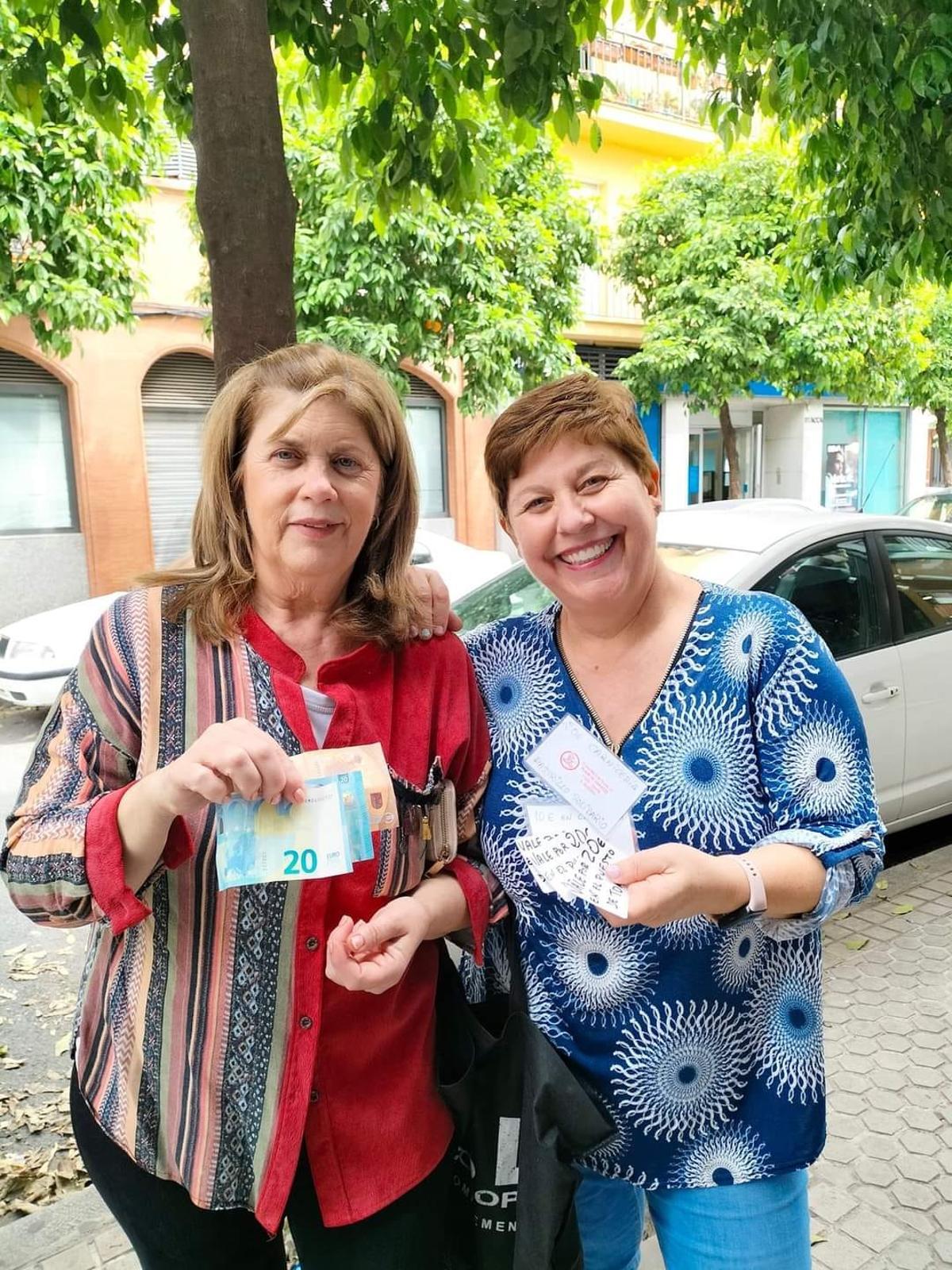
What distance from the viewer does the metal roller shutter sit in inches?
519

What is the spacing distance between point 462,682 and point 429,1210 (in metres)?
0.85

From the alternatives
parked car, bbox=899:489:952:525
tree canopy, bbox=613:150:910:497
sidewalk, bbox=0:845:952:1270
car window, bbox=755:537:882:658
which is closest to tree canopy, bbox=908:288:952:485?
tree canopy, bbox=613:150:910:497

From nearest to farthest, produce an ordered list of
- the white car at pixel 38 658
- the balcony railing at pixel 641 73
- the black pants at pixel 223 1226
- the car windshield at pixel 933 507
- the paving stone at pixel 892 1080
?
the black pants at pixel 223 1226 → the paving stone at pixel 892 1080 → the white car at pixel 38 658 → the car windshield at pixel 933 507 → the balcony railing at pixel 641 73

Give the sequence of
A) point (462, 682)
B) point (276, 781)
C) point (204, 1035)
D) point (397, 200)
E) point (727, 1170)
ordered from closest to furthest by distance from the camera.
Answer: point (276, 781)
point (204, 1035)
point (727, 1170)
point (462, 682)
point (397, 200)

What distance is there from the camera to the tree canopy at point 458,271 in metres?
9.80

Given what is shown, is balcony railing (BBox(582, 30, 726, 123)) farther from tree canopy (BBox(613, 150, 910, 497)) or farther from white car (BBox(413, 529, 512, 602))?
white car (BBox(413, 529, 512, 602))

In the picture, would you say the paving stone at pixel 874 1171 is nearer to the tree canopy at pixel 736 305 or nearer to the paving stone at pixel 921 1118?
the paving stone at pixel 921 1118

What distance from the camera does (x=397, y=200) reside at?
12.4 ft

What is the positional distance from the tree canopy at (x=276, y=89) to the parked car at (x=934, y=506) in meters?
11.8

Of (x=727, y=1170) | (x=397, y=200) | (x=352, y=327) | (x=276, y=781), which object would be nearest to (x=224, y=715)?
(x=276, y=781)

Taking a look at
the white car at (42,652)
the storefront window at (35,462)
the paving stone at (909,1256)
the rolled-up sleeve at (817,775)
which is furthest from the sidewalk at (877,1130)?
the storefront window at (35,462)

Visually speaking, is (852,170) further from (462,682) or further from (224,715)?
(224,715)

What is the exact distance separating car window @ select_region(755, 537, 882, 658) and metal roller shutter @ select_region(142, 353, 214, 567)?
33.9 ft

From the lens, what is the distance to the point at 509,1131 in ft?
5.23
